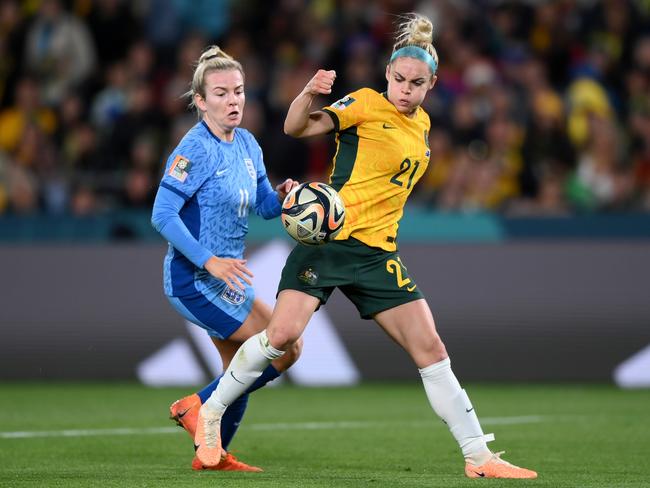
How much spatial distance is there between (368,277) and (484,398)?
4.52 metres

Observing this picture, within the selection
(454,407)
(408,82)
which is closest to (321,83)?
(408,82)

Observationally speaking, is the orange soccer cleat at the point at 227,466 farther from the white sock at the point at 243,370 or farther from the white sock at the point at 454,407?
the white sock at the point at 454,407

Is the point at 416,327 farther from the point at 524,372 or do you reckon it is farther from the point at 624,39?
the point at 624,39

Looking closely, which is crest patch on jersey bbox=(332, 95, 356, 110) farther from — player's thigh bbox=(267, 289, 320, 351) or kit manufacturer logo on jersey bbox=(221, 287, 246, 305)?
kit manufacturer logo on jersey bbox=(221, 287, 246, 305)

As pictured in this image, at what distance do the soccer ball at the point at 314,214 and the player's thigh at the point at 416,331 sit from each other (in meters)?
0.52

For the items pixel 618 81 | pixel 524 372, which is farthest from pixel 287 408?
pixel 618 81

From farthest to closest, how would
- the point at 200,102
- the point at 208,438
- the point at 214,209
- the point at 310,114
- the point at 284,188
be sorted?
1. the point at 284,188
2. the point at 200,102
3. the point at 214,209
4. the point at 208,438
5. the point at 310,114

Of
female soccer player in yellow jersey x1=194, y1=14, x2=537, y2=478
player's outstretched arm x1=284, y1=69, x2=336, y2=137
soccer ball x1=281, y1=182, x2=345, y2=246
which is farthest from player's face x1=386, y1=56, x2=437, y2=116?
soccer ball x1=281, y1=182, x2=345, y2=246

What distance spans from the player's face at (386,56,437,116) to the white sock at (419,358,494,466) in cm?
132

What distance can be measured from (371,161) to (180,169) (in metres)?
0.98

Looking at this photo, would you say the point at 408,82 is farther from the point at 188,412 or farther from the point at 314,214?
the point at 188,412

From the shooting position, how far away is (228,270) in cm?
632

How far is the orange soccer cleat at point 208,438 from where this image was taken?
648cm

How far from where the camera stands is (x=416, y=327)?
6320 millimetres
